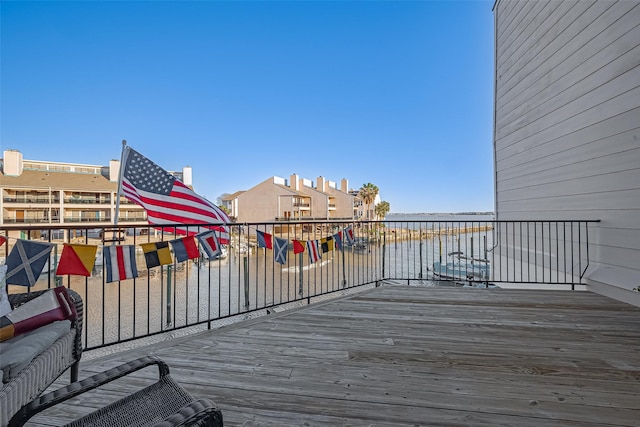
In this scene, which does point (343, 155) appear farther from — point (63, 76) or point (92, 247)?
point (92, 247)

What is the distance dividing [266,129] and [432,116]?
19774 mm

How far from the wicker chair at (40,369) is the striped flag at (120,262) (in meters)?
0.44

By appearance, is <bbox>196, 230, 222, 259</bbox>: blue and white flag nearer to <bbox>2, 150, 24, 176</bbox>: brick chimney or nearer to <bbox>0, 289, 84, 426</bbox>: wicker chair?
<bbox>0, 289, 84, 426</bbox>: wicker chair

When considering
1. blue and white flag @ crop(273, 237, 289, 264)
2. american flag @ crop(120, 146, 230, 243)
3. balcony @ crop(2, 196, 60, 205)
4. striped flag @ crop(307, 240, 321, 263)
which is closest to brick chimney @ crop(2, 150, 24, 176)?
balcony @ crop(2, 196, 60, 205)

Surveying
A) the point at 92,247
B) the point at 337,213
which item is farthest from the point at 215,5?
the point at 337,213

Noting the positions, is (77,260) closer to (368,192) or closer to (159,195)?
(159,195)

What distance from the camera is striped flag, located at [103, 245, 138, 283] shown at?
6.95 feet

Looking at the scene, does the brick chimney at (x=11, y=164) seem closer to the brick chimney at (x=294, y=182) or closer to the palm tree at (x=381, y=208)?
the brick chimney at (x=294, y=182)

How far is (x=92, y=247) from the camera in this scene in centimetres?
200

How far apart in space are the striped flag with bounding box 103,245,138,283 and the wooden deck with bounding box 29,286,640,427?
62 cm

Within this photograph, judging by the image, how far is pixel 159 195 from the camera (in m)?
3.08

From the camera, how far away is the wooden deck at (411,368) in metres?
1.44

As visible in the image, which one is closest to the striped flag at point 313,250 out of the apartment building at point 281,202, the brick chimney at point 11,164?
the apartment building at point 281,202

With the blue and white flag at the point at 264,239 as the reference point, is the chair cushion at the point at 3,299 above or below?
below
